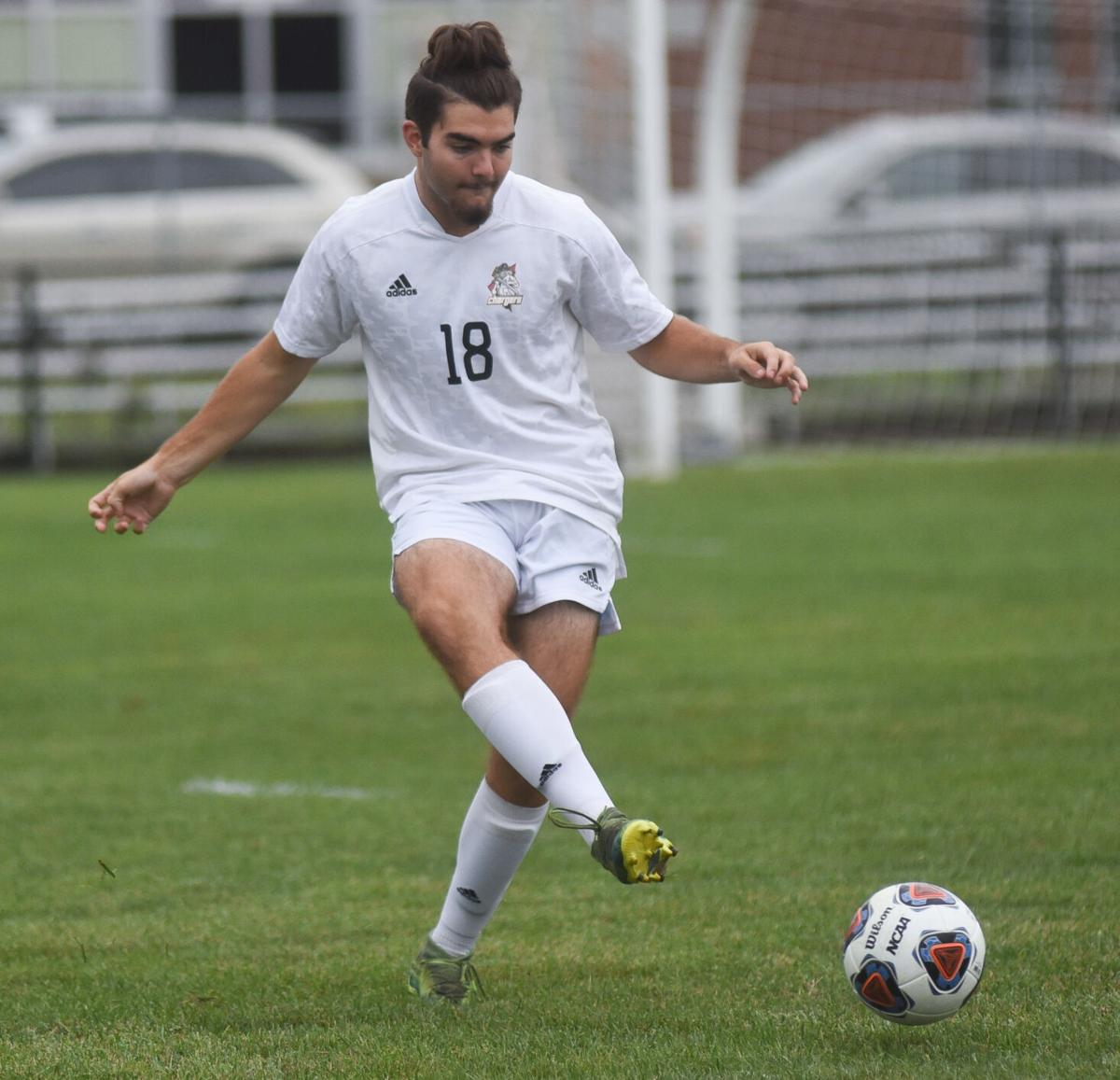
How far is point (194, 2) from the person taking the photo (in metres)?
29.6

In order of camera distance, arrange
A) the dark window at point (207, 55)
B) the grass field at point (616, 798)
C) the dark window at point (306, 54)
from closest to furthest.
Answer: the grass field at point (616, 798) → the dark window at point (306, 54) → the dark window at point (207, 55)

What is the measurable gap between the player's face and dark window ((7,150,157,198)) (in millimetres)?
18789

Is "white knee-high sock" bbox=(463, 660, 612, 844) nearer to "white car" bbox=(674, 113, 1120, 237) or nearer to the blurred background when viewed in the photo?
the blurred background

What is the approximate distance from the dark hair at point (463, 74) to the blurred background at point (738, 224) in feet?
38.4

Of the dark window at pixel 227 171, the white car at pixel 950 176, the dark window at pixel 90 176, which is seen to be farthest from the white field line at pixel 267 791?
the dark window at pixel 90 176

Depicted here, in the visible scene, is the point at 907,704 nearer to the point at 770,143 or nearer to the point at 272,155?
the point at 770,143

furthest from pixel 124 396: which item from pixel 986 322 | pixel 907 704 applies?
pixel 907 704

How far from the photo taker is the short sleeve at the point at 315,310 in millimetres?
4617

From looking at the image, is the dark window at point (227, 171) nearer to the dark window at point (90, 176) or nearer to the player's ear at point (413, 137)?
the dark window at point (90, 176)

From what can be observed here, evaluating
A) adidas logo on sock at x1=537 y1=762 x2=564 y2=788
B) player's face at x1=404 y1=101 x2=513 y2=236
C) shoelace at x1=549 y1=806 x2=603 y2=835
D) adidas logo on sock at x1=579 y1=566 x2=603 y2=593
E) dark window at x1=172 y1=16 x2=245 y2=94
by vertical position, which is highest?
dark window at x1=172 y1=16 x2=245 y2=94

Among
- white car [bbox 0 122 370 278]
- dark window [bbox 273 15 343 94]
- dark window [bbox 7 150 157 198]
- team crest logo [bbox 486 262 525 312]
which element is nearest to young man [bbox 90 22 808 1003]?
team crest logo [bbox 486 262 525 312]

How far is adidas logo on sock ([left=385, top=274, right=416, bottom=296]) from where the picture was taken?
4.53m

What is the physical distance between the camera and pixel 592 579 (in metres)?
4.55

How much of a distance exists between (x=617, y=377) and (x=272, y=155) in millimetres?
7053
